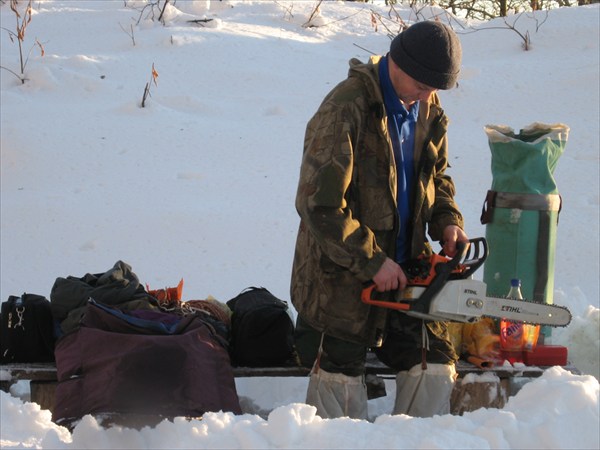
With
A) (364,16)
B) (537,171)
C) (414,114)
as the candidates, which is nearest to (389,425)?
(414,114)

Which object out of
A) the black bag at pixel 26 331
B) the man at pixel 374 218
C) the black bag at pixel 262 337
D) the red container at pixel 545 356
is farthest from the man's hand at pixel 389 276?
the black bag at pixel 26 331

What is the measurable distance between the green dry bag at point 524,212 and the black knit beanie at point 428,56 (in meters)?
1.25

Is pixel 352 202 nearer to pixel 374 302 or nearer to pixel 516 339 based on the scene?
pixel 374 302

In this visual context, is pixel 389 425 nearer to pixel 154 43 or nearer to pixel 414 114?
pixel 414 114

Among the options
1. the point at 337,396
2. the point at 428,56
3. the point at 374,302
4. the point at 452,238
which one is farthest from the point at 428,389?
the point at 428,56

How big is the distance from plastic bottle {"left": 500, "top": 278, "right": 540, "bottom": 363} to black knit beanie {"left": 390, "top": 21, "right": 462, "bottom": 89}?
4.35 ft

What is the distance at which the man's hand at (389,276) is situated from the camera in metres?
3.46

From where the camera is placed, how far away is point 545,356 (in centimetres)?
447

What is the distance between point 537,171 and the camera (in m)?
4.62

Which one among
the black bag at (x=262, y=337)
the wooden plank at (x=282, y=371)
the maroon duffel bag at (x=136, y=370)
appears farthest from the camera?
the black bag at (x=262, y=337)

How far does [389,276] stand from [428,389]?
1.96 feet

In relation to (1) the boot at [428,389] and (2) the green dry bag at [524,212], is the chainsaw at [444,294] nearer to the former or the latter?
(1) the boot at [428,389]

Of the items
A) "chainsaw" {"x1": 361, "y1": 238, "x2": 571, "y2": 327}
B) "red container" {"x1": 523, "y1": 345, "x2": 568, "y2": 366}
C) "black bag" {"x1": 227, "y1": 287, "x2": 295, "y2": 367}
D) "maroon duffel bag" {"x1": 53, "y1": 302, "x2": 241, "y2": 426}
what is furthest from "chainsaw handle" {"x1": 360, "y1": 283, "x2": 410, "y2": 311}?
"red container" {"x1": 523, "y1": 345, "x2": 568, "y2": 366}

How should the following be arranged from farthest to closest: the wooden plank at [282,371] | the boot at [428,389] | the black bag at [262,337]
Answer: the black bag at [262,337] → the wooden plank at [282,371] → the boot at [428,389]
